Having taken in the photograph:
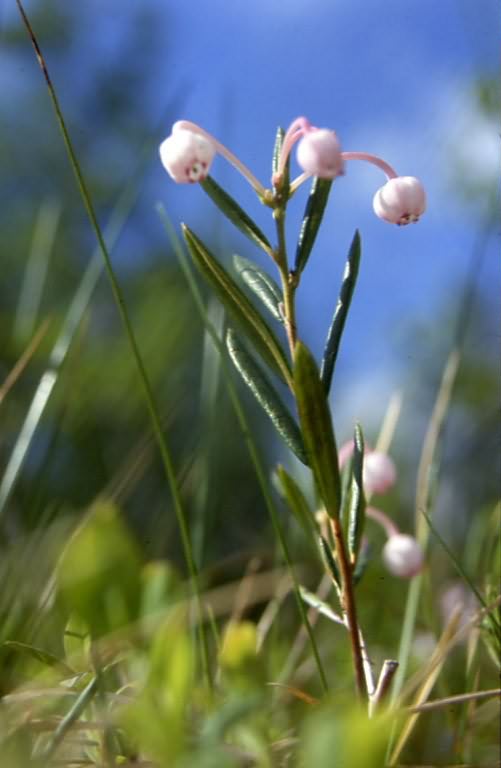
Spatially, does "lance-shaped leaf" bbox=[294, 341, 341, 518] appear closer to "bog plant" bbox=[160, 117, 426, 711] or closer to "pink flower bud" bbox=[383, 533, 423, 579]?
"bog plant" bbox=[160, 117, 426, 711]

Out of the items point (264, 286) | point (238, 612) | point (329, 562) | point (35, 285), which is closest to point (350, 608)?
point (329, 562)

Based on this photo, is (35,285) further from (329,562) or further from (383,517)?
(329,562)

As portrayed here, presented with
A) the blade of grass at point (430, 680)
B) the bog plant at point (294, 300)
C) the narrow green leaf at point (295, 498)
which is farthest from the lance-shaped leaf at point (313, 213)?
the blade of grass at point (430, 680)

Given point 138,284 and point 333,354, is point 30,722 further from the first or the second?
point 138,284

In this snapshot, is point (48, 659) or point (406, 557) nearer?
point (48, 659)

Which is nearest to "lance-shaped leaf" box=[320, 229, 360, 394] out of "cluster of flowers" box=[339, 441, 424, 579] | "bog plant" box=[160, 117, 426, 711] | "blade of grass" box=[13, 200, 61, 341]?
"bog plant" box=[160, 117, 426, 711]
